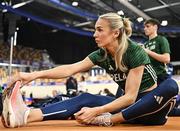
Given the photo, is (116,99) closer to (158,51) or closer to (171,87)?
(171,87)

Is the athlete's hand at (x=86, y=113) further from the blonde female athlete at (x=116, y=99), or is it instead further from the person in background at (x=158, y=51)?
the person in background at (x=158, y=51)

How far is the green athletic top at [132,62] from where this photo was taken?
1.93 metres

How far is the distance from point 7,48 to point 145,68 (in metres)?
10.7

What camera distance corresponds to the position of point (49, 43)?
1534 centimetres

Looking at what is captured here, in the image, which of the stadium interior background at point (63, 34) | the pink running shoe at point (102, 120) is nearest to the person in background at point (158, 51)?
the pink running shoe at point (102, 120)

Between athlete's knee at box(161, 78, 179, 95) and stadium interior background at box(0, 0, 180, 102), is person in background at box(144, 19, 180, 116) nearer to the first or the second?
athlete's knee at box(161, 78, 179, 95)

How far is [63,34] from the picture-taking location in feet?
51.1

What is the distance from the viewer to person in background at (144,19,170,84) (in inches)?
114

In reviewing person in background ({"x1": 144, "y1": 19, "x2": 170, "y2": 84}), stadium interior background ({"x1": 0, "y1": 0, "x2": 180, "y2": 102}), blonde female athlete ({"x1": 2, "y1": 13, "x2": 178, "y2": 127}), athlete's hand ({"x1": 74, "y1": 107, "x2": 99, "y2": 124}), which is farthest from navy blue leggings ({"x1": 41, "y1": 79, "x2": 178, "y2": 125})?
stadium interior background ({"x1": 0, "y1": 0, "x2": 180, "y2": 102})

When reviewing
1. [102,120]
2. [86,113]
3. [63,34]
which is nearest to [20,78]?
[86,113]

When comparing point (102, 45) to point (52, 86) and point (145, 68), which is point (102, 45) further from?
point (52, 86)

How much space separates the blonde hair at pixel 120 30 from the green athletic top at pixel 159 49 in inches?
39.1

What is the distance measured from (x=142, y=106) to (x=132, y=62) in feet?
0.82

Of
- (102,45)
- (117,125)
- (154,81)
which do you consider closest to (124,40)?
(102,45)
